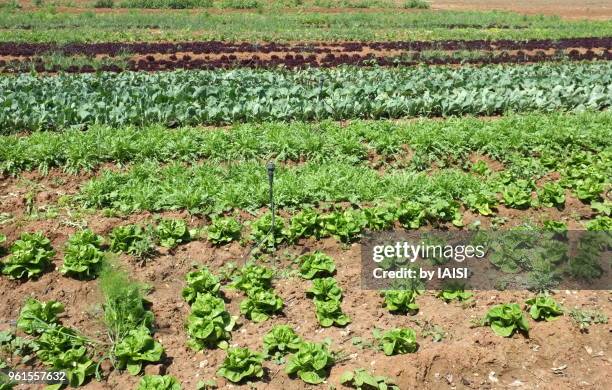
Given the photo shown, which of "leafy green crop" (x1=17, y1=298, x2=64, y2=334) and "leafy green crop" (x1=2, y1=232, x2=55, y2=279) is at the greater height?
"leafy green crop" (x1=2, y1=232, x2=55, y2=279)

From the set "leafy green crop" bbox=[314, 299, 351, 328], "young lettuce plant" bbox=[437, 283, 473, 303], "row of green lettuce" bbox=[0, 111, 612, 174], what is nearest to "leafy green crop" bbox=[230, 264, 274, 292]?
"leafy green crop" bbox=[314, 299, 351, 328]

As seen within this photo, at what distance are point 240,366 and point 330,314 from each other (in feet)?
2.86

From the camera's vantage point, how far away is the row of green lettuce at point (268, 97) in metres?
8.53

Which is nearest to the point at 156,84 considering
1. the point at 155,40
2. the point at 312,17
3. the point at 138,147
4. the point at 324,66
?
the point at 138,147

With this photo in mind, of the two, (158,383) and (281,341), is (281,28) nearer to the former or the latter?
(281,341)

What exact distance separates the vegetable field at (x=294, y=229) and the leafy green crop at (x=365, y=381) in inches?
0.8

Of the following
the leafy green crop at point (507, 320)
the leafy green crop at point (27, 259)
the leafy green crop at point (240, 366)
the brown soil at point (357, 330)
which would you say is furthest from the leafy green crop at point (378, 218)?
the leafy green crop at point (27, 259)

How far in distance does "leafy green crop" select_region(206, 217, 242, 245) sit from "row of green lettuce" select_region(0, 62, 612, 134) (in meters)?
3.76

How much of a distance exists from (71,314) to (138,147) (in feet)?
10.3

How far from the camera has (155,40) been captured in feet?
68.3

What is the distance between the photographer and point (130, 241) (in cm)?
517

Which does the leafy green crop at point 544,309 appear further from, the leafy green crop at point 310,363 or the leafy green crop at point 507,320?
the leafy green crop at point 310,363

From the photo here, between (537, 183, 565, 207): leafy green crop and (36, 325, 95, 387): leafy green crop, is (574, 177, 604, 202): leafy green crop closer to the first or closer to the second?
(537, 183, 565, 207): leafy green crop

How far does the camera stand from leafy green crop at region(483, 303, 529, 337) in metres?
3.96
